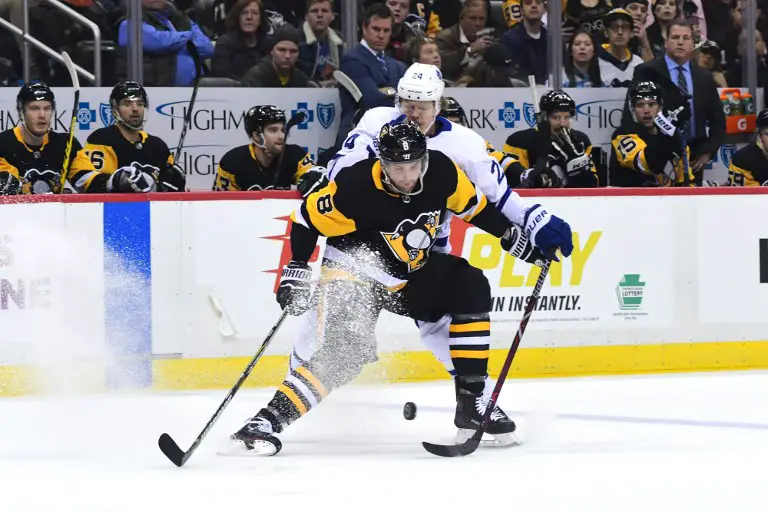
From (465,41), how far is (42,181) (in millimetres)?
2591

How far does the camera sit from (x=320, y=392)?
4684mm

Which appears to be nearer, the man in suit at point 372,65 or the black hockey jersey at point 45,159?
the black hockey jersey at point 45,159

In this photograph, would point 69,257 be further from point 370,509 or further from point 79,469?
point 370,509

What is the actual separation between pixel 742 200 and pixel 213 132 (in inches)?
109

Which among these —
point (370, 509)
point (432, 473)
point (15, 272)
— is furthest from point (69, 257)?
point (370, 509)

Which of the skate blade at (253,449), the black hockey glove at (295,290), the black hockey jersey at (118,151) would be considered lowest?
the skate blade at (253,449)

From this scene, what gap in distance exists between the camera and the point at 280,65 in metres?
7.59

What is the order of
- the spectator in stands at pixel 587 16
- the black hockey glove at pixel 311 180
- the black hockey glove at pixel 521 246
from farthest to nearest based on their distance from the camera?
the spectator in stands at pixel 587 16, the black hockey glove at pixel 311 180, the black hockey glove at pixel 521 246

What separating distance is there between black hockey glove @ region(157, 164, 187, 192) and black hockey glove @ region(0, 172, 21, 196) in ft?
2.26

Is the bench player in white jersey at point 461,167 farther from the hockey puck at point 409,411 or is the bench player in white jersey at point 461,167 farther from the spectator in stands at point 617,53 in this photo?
the spectator in stands at point 617,53

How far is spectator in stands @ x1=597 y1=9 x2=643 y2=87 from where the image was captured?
8227 millimetres

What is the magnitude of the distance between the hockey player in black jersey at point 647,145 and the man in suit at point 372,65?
4.40 ft

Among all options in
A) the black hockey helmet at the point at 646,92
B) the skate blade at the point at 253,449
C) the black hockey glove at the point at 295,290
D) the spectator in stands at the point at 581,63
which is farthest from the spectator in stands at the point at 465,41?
the skate blade at the point at 253,449

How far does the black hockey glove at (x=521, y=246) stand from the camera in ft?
16.0
